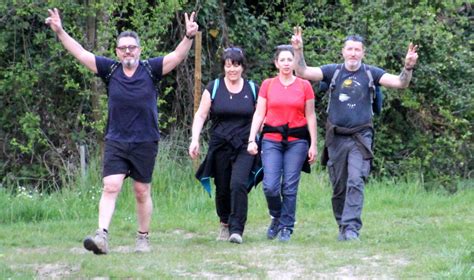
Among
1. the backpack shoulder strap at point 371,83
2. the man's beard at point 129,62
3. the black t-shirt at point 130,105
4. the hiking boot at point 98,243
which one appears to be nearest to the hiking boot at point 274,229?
the backpack shoulder strap at point 371,83

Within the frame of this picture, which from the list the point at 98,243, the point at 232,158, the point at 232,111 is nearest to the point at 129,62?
the point at 232,111

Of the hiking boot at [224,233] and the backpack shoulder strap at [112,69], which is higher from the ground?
the backpack shoulder strap at [112,69]

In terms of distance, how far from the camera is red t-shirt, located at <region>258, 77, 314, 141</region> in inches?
374

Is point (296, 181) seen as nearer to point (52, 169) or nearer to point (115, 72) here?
point (115, 72)

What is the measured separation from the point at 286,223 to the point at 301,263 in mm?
1483

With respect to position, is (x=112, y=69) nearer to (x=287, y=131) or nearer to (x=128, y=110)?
(x=128, y=110)

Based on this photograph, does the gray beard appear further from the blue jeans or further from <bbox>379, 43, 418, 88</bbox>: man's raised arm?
<bbox>379, 43, 418, 88</bbox>: man's raised arm

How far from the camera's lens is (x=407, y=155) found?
16438mm

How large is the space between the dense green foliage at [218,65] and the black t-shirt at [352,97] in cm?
465

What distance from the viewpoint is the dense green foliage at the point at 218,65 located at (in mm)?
13961

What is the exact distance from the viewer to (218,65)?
15.7 m

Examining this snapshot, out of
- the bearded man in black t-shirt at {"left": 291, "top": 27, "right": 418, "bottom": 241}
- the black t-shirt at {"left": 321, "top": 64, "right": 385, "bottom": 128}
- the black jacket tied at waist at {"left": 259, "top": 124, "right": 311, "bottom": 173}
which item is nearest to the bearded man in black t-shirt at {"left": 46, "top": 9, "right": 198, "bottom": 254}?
the black jacket tied at waist at {"left": 259, "top": 124, "right": 311, "bottom": 173}

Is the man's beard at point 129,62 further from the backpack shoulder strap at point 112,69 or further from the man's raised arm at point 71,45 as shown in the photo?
the man's raised arm at point 71,45

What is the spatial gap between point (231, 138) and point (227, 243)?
0.98 metres
